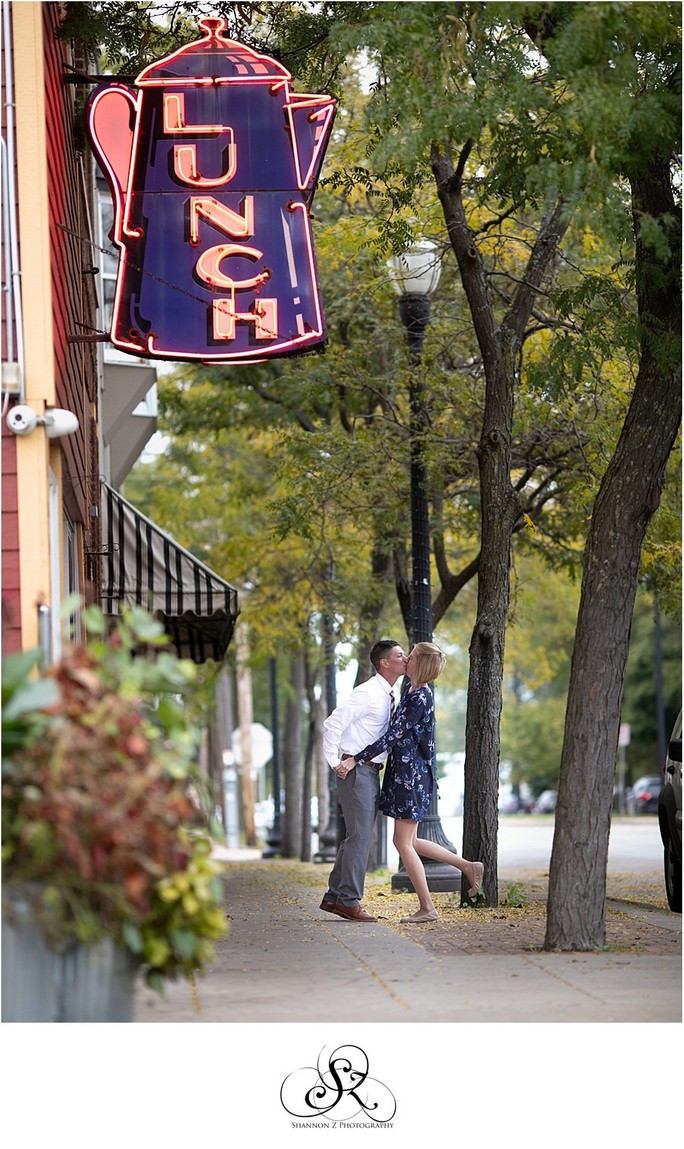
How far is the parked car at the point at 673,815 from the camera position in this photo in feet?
39.9

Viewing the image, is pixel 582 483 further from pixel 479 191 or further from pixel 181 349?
pixel 181 349

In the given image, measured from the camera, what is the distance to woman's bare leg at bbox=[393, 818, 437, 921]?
10719mm

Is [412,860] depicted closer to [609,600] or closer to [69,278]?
[609,600]

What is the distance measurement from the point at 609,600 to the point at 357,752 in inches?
103

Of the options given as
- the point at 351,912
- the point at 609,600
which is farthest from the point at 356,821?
the point at 609,600

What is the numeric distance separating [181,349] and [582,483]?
7343 millimetres

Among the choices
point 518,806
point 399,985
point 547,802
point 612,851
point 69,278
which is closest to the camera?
point 399,985

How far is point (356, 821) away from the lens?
35.5 ft

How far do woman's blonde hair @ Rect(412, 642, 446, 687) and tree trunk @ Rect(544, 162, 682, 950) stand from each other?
1.77m

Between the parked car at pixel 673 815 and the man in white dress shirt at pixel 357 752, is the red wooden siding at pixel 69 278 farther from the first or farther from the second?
the parked car at pixel 673 815

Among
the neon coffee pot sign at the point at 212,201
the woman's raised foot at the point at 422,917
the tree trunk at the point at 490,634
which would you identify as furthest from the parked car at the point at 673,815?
the neon coffee pot sign at the point at 212,201

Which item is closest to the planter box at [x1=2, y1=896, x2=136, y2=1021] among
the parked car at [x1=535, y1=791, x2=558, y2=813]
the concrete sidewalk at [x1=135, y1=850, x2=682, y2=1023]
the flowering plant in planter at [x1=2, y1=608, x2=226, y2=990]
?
the flowering plant in planter at [x1=2, y1=608, x2=226, y2=990]

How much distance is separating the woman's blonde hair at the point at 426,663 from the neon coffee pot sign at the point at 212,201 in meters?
2.58

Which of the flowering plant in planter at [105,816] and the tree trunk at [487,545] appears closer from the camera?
the flowering plant in planter at [105,816]
